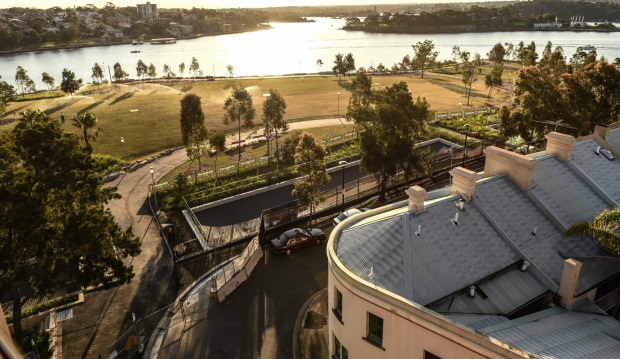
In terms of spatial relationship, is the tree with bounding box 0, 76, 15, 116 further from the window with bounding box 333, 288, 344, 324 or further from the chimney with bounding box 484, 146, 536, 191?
the chimney with bounding box 484, 146, 536, 191

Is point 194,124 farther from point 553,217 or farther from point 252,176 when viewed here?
point 553,217

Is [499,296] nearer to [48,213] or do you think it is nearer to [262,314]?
[262,314]

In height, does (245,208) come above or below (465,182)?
below

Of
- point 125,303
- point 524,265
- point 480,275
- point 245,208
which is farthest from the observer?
point 245,208

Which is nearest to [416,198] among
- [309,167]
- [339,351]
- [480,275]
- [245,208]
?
[480,275]

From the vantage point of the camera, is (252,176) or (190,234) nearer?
(190,234)

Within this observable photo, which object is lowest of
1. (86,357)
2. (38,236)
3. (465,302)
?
(86,357)

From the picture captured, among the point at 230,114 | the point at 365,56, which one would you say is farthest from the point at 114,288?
the point at 365,56
